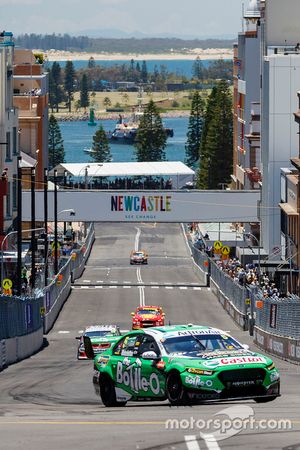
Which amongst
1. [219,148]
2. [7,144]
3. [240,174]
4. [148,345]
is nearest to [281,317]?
[148,345]

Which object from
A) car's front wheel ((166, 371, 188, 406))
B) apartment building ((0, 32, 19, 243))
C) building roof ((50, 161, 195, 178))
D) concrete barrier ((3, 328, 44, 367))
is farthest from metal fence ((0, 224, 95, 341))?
building roof ((50, 161, 195, 178))

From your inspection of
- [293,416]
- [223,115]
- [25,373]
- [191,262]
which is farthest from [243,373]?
[223,115]

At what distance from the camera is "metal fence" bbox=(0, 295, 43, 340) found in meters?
47.7

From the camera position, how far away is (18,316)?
172ft

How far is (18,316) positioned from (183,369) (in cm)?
2637

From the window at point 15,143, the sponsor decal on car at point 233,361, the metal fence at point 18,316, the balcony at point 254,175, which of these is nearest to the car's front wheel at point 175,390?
the sponsor decal on car at point 233,361

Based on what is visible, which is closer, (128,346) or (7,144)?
(128,346)

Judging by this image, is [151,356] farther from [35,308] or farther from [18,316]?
[35,308]

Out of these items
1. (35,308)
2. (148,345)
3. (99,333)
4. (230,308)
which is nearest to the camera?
(148,345)

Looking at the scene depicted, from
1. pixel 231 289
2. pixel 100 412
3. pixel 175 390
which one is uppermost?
pixel 175 390

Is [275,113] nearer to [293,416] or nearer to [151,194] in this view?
[151,194]

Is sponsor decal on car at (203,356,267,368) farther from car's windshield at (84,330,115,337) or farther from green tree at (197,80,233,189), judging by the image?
green tree at (197,80,233,189)

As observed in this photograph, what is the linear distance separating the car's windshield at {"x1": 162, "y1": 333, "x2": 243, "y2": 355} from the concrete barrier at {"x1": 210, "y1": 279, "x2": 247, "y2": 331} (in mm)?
42781

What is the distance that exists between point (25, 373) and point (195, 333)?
1635 cm
